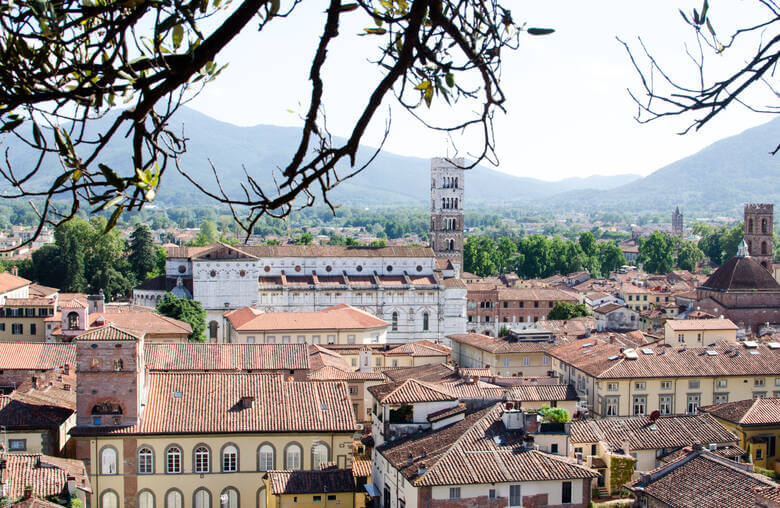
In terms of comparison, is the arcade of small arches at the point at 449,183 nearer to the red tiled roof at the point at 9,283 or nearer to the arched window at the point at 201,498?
the red tiled roof at the point at 9,283

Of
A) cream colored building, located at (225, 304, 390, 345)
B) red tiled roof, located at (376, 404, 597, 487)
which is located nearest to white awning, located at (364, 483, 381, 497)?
red tiled roof, located at (376, 404, 597, 487)

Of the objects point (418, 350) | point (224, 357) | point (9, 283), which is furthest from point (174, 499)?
point (9, 283)

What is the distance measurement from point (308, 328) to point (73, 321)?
11937 mm

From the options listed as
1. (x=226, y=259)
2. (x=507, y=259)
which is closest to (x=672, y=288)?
(x=507, y=259)

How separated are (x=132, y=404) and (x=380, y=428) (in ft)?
23.3

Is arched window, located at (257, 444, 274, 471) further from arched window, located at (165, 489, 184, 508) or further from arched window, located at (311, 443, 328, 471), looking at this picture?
arched window, located at (165, 489, 184, 508)

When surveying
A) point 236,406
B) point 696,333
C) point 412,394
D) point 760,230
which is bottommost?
point 236,406

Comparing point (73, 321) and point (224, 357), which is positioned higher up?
point (73, 321)

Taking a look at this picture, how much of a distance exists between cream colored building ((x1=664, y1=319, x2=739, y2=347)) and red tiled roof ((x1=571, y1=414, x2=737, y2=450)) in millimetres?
15975

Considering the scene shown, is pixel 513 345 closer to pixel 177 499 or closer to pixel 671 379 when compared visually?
pixel 671 379

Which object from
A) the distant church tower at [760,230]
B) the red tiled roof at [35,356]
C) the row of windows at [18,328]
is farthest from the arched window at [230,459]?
the distant church tower at [760,230]

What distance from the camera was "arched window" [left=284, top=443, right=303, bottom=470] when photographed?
26.6 m

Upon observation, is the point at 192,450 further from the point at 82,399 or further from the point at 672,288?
the point at 672,288

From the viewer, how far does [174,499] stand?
25656 mm
